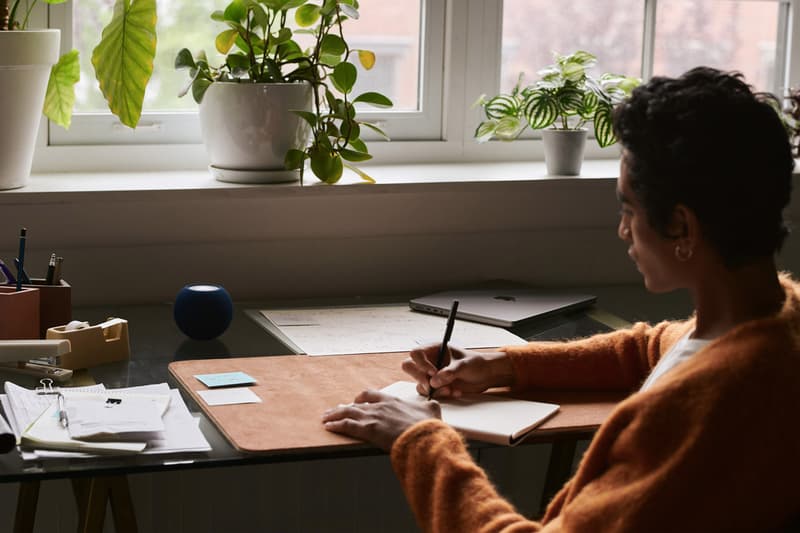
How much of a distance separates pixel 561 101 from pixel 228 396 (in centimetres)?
115

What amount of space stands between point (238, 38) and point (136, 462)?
113cm

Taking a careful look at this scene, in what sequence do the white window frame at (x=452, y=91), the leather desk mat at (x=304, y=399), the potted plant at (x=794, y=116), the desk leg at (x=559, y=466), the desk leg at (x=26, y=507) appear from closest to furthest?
the leather desk mat at (x=304, y=399) → the desk leg at (x=26, y=507) → the desk leg at (x=559, y=466) → the white window frame at (x=452, y=91) → the potted plant at (x=794, y=116)

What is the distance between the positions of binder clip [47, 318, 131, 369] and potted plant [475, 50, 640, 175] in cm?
102

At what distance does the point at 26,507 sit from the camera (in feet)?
6.89

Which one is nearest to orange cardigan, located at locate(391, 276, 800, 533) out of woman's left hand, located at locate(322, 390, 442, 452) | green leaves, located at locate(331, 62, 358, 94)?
woman's left hand, located at locate(322, 390, 442, 452)

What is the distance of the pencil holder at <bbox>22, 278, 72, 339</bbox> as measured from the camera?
6.40 feet

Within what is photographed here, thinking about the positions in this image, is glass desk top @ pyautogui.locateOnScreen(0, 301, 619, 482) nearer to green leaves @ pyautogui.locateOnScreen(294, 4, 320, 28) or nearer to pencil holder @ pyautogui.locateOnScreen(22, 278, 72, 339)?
pencil holder @ pyautogui.locateOnScreen(22, 278, 72, 339)

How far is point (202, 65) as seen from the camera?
7.54 feet

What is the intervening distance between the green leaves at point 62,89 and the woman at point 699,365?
47.4 inches

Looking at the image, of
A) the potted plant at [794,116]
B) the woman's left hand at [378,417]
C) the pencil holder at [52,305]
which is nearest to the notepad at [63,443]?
the woman's left hand at [378,417]

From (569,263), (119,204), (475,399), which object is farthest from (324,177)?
(475,399)

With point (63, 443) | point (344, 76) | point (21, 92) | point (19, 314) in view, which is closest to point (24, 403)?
point (63, 443)

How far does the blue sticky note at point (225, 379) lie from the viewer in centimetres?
171

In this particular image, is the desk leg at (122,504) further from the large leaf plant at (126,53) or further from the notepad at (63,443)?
the large leaf plant at (126,53)
